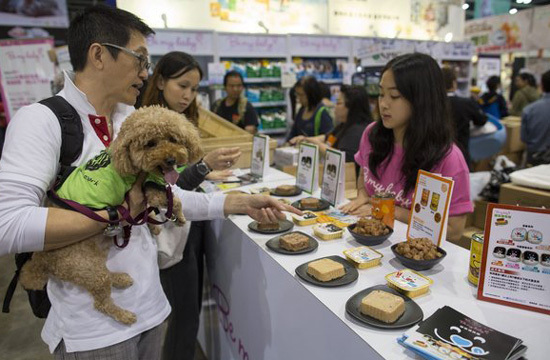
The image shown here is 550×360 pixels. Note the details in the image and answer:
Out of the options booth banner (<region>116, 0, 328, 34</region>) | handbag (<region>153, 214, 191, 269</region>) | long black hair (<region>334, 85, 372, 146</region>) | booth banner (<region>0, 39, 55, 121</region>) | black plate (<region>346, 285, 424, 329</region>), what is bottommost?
handbag (<region>153, 214, 191, 269</region>)

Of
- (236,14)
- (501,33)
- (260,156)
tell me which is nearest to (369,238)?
(260,156)

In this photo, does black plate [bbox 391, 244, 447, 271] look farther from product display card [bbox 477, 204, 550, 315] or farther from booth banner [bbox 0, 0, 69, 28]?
booth banner [bbox 0, 0, 69, 28]

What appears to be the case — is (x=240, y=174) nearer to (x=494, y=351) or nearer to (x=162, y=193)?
(x=162, y=193)

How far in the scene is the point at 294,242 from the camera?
Result: 1.38m

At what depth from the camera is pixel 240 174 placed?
8.55ft

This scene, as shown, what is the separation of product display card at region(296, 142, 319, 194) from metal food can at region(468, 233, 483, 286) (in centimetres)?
95

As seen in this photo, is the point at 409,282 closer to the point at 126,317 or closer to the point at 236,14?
the point at 126,317

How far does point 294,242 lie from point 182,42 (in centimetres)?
426

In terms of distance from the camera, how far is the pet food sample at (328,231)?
1.47m

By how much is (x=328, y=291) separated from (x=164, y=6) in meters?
5.30

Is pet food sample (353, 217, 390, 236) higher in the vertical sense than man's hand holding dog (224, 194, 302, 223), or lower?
lower

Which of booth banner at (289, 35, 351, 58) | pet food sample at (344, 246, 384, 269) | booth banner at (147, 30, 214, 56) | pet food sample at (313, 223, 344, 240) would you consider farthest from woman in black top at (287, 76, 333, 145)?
pet food sample at (344, 246, 384, 269)

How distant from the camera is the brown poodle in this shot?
94 centimetres

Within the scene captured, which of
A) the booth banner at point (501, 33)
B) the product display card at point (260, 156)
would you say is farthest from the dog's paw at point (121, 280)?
the booth banner at point (501, 33)
